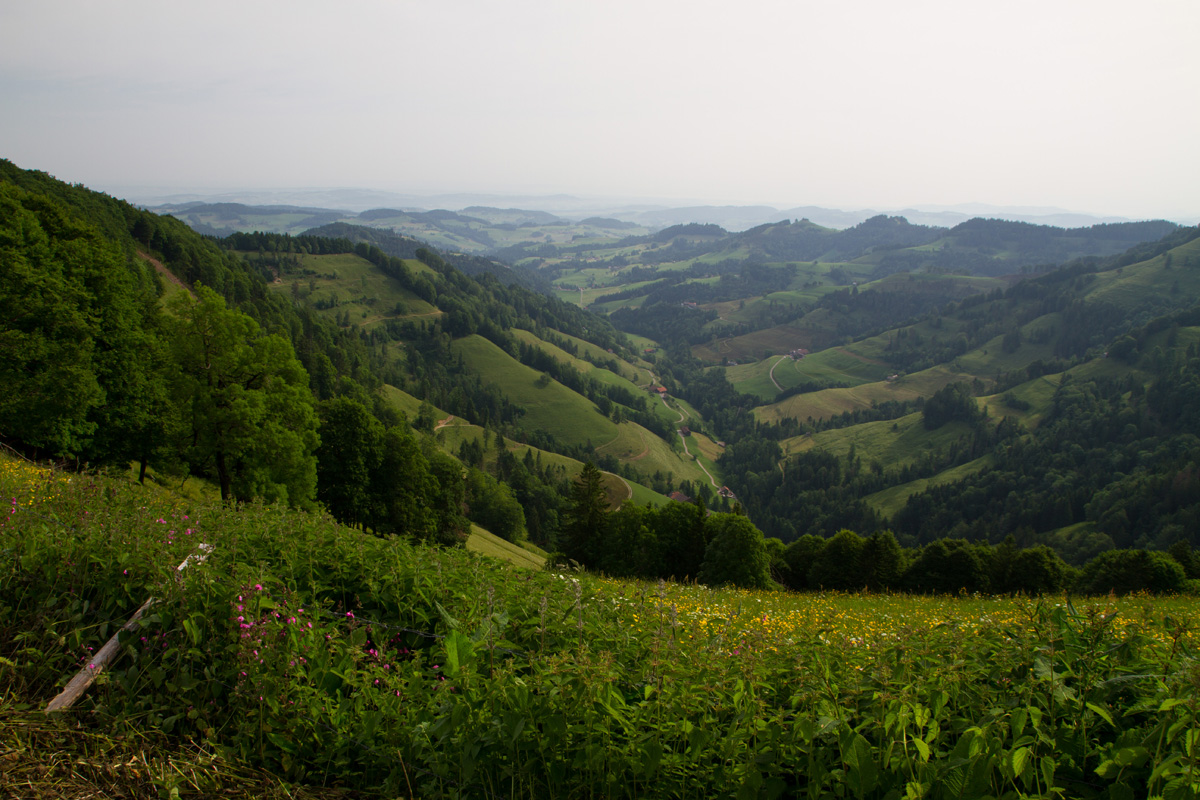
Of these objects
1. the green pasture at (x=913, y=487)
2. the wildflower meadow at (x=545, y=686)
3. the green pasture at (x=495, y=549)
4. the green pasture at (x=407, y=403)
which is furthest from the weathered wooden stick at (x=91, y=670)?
the green pasture at (x=913, y=487)

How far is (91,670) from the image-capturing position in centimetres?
485

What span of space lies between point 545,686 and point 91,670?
385cm

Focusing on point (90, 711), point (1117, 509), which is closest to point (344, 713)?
point (90, 711)

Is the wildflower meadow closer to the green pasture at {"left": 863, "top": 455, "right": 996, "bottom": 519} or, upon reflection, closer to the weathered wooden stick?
the weathered wooden stick

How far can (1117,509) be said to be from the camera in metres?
138

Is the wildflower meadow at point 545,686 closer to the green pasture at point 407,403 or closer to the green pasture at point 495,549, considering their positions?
the green pasture at point 495,549

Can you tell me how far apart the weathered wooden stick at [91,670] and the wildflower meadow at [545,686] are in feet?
0.27

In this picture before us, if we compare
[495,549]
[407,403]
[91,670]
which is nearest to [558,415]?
[407,403]

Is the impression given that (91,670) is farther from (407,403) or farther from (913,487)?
(913,487)

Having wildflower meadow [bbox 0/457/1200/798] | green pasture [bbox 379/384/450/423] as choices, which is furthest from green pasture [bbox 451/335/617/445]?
wildflower meadow [bbox 0/457/1200/798]

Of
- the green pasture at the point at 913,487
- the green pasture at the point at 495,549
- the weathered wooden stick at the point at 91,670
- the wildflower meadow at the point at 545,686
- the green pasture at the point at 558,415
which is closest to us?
the wildflower meadow at the point at 545,686

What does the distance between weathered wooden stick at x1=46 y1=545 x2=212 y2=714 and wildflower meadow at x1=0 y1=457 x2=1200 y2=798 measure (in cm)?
8

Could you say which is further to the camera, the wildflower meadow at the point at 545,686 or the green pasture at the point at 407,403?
the green pasture at the point at 407,403

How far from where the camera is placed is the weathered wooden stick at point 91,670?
15.3 feet
